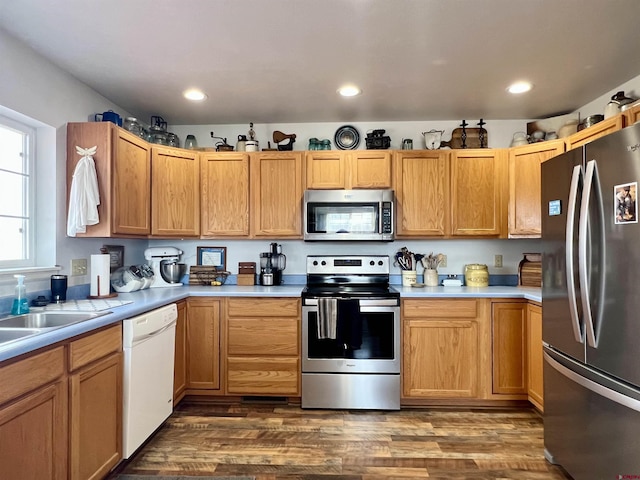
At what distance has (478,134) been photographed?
3.34 metres

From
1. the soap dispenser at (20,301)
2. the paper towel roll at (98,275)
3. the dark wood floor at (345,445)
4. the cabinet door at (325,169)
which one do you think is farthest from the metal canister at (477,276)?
the soap dispenser at (20,301)

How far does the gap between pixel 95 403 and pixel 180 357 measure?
3.30 feet

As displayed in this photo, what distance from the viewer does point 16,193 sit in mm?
2238

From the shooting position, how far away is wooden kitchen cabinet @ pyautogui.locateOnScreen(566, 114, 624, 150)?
225cm

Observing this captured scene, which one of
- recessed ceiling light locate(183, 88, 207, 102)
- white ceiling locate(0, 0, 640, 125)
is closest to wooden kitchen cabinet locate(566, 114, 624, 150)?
white ceiling locate(0, 0, 640, 125)

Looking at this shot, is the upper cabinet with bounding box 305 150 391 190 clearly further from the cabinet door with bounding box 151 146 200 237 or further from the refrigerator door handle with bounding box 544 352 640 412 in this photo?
the refrigerator door handle with bounding box 544 352 640 412

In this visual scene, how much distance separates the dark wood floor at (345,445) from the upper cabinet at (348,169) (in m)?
1.82

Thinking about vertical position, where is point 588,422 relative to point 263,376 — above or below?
above

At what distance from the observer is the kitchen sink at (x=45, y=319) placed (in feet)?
6.20

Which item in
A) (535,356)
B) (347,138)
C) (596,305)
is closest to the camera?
(596,305)

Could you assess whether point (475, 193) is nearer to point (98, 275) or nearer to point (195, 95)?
point (195, 95)

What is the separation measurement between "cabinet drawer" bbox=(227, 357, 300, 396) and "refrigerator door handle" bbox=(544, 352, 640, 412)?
1.70 meters

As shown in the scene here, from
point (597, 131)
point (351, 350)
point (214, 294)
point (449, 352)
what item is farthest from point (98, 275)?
point (597, 131)

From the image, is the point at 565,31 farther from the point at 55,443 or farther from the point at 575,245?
the point at 55,443
